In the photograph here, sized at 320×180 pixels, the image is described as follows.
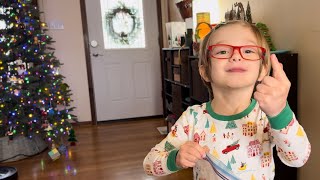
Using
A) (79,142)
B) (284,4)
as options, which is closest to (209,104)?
(284,4)

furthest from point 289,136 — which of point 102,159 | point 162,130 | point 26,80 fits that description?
point 162,130

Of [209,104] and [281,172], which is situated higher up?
[209,104]

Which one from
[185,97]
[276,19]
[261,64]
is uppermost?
[276,19]

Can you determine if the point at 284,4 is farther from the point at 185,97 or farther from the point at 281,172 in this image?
the point at 185,97

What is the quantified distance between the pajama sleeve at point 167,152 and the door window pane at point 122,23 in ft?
11.4

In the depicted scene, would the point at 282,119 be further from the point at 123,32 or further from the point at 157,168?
the point at 123,32

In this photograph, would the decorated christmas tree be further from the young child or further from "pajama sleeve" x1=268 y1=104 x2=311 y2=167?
"pajama sleeve" x1=268 y1=104 x2=311 y2=167

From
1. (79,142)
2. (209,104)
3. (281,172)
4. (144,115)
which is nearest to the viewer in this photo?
(209,104)

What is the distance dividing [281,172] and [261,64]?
1221 millimetres

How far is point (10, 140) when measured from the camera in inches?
113

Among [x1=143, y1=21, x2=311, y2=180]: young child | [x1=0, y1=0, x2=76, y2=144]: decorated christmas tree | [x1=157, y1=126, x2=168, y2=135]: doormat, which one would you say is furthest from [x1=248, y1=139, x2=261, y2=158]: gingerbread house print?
[x1=157, y1=126, x2=168, y2=135]: doormat

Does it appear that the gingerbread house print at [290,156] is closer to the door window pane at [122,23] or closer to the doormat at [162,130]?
the doormat at [162,130]

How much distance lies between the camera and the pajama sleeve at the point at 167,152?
76cm

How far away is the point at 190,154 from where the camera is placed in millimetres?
675
